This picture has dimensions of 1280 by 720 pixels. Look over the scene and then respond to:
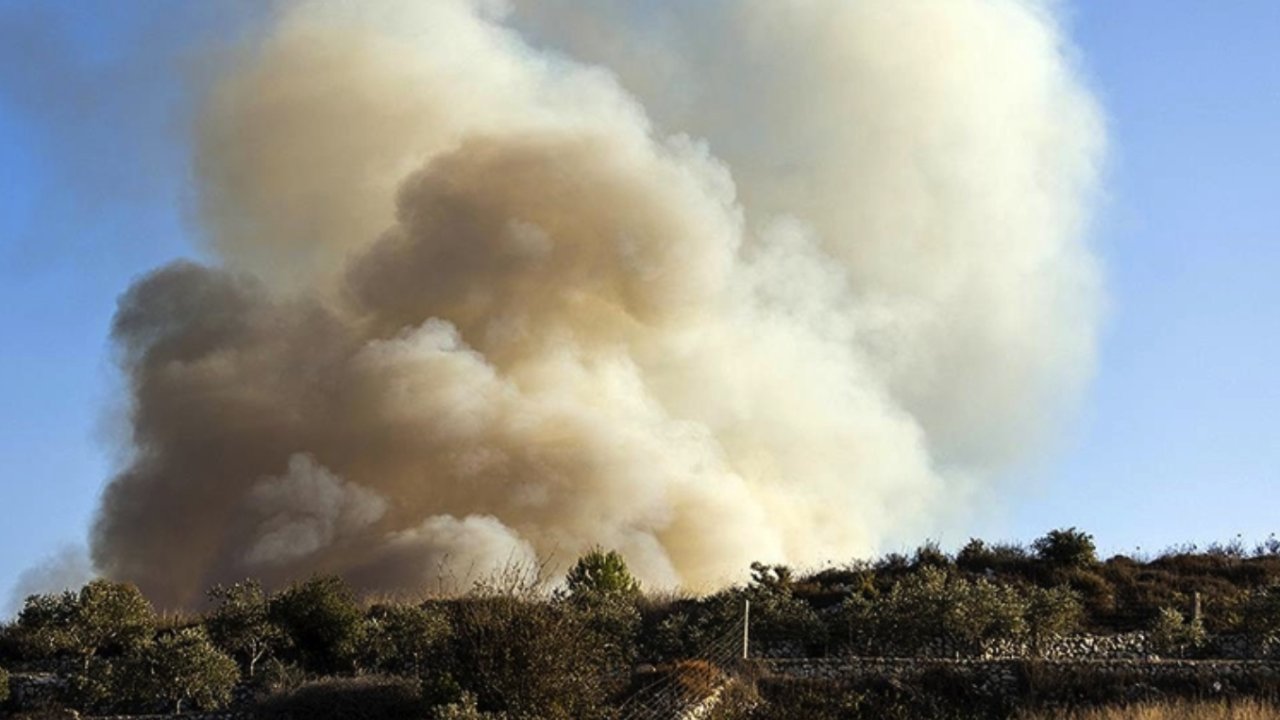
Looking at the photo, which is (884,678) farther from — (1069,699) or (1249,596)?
(1249,596)

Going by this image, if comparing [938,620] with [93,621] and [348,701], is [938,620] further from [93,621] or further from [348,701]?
[93,621]

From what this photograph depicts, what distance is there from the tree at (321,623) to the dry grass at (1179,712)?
15.4 meters

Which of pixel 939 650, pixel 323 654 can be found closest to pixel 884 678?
pixel 939 650

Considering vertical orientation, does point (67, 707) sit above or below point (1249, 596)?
below

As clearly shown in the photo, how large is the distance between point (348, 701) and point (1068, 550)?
73.7 ft

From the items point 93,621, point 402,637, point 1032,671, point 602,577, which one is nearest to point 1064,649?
point 1032,671

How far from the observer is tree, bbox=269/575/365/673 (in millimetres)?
32750

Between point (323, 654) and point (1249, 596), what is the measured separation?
2109cm

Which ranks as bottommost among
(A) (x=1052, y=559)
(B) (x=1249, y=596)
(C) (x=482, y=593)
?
(C) (x=482, y=593)

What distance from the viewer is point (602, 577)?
1572 inches

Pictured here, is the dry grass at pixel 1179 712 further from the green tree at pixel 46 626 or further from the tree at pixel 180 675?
the green tree at pixel 46 626

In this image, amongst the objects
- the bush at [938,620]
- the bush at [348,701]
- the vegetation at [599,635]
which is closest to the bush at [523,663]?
the vegetation at [599,635]

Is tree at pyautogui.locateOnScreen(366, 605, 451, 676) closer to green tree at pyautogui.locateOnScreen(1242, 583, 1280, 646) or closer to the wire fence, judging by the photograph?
the wire fence

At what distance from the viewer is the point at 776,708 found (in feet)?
82.4
